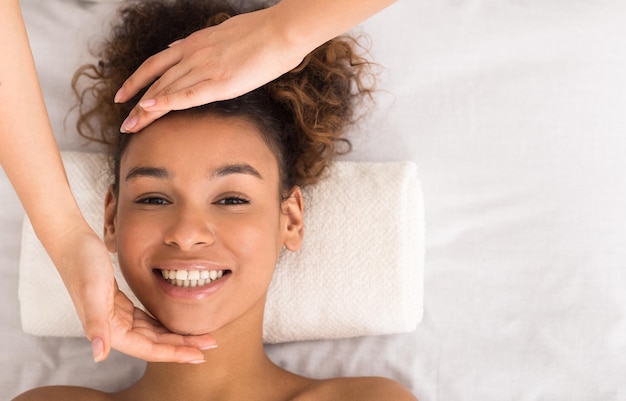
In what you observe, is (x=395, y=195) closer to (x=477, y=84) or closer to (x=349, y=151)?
(x=349, y=151)

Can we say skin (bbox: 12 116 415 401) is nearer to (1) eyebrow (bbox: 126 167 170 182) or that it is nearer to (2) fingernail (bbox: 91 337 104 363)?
(1) eyebrow (bbox: 126 167 170 182)

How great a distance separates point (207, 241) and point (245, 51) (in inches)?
15.0

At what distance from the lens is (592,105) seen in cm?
191

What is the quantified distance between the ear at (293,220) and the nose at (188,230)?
248mm

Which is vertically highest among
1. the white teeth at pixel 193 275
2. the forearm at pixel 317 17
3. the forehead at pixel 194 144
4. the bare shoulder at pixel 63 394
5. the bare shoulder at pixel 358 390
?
the forearm at pixel 317 17

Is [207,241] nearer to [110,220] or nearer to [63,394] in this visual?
[110,220]

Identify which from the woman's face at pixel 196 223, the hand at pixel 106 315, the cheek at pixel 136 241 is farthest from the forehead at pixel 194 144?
the hand at pixel 106 315

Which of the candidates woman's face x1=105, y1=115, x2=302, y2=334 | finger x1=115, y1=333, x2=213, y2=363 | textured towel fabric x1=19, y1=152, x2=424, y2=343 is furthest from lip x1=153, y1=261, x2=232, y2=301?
textured towel fabric x1=19, y1=152, x2=424, y2=343

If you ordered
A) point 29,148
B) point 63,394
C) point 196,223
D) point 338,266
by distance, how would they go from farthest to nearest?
1. point 338,266
2. point 63,394
3. point 196,223
4. point 29,148

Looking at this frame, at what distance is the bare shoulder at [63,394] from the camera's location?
1658 mm

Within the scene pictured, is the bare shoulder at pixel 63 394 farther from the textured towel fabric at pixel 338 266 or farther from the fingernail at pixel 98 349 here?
the fingernail at pixel 98 349

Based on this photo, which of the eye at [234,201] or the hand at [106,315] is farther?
the eye at [234,201]

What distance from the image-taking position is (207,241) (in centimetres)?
151

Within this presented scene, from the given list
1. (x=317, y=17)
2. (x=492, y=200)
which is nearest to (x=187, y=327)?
(x=317, y=17)
